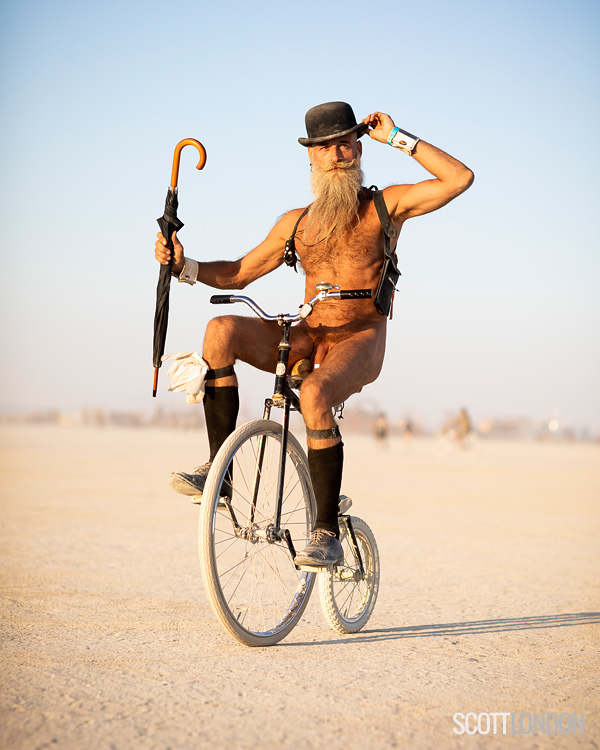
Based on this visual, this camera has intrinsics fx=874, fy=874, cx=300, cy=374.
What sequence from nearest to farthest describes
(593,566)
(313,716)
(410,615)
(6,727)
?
1. (6,727)
2. (313,716)
3. (410,615)
4. (593,566)

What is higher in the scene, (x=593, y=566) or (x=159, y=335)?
(x=159, y=335)

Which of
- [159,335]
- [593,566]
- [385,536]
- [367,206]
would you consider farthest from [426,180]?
[385,536]

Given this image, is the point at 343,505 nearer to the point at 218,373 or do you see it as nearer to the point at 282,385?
the point at 282,385

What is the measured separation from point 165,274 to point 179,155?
27.6 inches

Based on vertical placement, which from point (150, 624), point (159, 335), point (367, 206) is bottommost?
point (150, 624)

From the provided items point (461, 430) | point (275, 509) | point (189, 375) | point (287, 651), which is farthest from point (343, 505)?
point (461, 430)

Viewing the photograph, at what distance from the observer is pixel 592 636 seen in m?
5.37

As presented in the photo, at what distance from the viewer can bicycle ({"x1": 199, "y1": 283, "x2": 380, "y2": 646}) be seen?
4.36 meters

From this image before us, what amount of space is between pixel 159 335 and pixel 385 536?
621 cm

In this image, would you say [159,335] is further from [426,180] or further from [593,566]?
[593,566]

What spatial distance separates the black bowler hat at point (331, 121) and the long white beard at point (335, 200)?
186mm

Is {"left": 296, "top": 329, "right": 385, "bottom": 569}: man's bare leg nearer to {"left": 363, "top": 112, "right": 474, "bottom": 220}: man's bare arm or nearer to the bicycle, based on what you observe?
the bicycle

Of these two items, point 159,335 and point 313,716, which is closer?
point 313,716

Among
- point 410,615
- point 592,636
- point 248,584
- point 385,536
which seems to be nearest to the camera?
point 592,636
